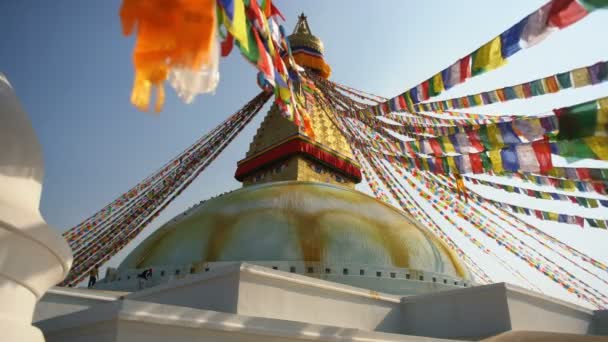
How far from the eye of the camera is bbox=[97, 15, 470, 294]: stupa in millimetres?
7789

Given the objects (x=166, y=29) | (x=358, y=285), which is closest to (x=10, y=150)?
(x=166, y=29)

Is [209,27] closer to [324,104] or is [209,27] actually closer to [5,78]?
[5,78]

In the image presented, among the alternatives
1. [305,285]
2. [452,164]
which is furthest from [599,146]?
[305,285]

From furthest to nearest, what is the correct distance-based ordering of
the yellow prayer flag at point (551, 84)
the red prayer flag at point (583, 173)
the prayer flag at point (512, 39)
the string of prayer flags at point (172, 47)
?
the red prayer flag at point (583, 173)
the yellow prayer flag at point (551, 84)
the prayer flag at point (512, 39)
the string of prayer flags at point (172, 47)

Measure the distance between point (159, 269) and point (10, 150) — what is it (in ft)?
18.0

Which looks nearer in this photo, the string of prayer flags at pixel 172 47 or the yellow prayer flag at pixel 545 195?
the string of prayer flags at pixel 172 47

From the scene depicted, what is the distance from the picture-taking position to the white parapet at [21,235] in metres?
2.84

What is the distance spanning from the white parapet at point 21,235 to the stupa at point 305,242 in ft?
13.4

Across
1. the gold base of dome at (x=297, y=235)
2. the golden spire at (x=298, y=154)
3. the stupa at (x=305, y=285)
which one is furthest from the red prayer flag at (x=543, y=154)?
the golden spire at (x=298, y=154)

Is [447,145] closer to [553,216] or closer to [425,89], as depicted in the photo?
[425,89]

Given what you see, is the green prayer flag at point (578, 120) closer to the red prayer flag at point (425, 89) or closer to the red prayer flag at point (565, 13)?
the red prayer flag at point (565, 13)

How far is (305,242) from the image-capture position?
7.97 m

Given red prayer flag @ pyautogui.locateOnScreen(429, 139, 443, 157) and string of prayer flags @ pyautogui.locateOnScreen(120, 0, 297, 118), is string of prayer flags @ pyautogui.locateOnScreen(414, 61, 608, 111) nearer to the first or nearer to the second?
red prayer flag @ pyautogui.locateOnScreen(429, 139, 443, 157)

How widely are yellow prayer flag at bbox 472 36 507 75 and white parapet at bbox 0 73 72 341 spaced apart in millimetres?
3924
